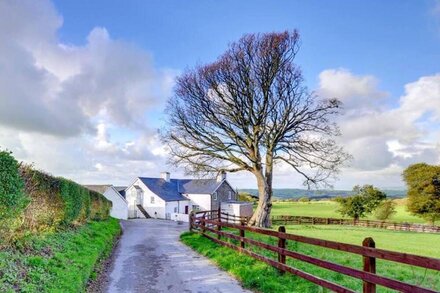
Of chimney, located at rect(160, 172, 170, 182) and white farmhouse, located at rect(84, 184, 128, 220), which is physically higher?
chimney, located at rect(160, 172, 170, 182)

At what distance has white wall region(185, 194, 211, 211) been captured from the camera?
4972cm

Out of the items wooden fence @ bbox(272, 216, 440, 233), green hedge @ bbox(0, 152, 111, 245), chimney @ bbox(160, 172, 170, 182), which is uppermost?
chimney @ bbox(160, 172, 170, 182)

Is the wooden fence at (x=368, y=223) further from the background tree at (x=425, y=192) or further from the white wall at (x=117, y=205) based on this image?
the white wall at (x=117, y=205)

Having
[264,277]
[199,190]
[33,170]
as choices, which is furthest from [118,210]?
[264,277]

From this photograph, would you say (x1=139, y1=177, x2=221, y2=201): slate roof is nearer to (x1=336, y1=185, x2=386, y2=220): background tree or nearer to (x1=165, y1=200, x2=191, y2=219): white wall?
(x1=165, y1=200, x2=191, y2=219): white wall

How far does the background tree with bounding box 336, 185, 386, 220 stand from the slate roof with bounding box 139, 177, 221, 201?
19.5 meters

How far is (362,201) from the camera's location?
52938mm

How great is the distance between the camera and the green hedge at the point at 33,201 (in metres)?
6.93

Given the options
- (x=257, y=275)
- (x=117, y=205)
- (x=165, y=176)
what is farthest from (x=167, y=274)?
(x=165, y=176)

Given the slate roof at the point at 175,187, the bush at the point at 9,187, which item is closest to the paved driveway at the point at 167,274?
the bush at the point at 9,187

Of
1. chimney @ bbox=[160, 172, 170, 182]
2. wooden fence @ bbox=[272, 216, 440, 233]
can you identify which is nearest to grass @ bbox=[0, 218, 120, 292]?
wooden fence @ bbox=[272, 216, 440, 233]

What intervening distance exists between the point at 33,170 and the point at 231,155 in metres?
16.2

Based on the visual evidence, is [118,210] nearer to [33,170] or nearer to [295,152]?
[295,152]

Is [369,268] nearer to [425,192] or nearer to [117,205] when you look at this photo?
[117,205]
